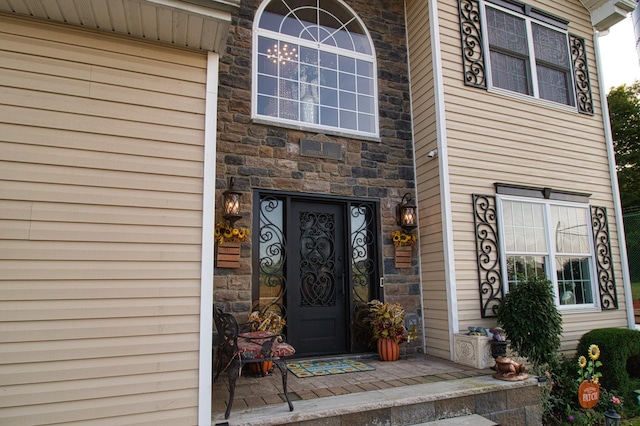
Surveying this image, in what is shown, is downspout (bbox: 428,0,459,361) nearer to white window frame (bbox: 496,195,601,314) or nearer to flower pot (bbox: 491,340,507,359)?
flower pot (bbox: 491,340,507,359)

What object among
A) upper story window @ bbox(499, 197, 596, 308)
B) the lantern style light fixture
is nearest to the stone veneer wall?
upper story window @ bbox(499, 197, 596, 308)

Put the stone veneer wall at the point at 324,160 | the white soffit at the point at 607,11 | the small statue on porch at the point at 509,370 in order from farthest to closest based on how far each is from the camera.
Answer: the white soffit at the point at 607,11, the stone veneer wall at the point at 324,160, the small statue on porch at the point at 509,370

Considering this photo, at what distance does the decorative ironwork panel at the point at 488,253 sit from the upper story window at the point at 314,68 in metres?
1.58

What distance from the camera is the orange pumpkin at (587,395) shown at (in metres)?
3.95

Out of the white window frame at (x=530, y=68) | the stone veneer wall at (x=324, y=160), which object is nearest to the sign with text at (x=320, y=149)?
the stone veneer wall at (x=324, y=160)

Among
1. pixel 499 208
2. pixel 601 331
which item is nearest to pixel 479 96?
pixel 499 208

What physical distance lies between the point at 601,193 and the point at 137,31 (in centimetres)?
Result: 610

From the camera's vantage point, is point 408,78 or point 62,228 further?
point 408,78

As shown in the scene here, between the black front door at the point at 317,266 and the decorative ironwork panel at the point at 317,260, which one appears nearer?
the black front door at the point at 317,266

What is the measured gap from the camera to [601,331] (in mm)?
4855

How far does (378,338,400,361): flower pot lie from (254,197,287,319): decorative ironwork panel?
1121mm

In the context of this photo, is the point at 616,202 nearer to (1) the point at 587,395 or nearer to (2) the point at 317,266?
(1) the point at 587,395

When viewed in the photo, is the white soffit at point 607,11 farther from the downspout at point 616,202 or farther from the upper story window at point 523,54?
the upper story window at point 523,54

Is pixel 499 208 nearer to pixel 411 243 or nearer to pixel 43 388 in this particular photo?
pixel 411 243
